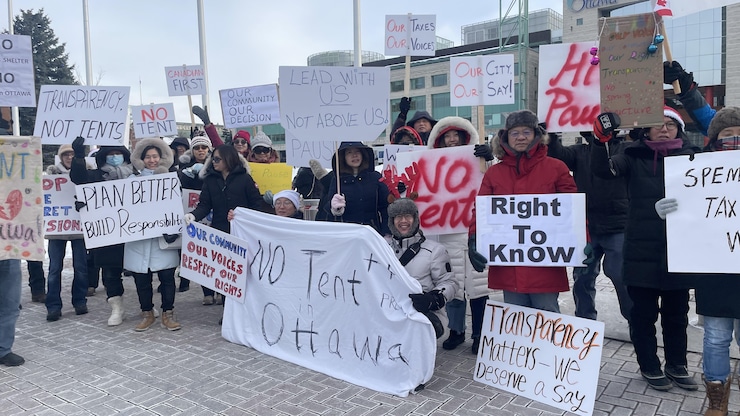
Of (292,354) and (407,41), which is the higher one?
(407,41)

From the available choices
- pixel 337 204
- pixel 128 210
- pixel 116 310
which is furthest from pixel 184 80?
pixel 337 204

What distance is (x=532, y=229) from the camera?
400 cm

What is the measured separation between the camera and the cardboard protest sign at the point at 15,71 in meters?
6.40

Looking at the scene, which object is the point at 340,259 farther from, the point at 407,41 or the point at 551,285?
the point at 407,41

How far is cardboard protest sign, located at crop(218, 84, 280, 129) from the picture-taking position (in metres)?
9.40

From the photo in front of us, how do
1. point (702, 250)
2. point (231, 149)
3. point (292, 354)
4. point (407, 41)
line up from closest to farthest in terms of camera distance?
point (702, 250) < point (292, 354) < point (231, 149) < point (407, 41)

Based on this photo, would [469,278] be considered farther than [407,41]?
No

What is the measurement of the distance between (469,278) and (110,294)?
4.04 m

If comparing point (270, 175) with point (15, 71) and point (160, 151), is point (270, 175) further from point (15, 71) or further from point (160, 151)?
point (15, 71)

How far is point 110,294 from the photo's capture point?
626 cm

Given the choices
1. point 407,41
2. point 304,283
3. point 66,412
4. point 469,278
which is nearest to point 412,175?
point 469,278

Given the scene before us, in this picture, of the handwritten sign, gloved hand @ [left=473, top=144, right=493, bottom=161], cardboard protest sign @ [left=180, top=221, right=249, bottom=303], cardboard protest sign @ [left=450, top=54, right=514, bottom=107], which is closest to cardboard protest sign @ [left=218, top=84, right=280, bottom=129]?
the handwritten sign

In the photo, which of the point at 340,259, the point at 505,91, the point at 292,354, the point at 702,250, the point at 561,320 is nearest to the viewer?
the point at 702,250

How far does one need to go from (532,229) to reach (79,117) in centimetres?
497
